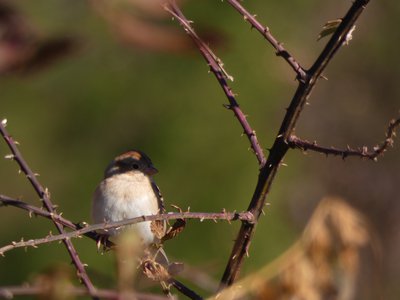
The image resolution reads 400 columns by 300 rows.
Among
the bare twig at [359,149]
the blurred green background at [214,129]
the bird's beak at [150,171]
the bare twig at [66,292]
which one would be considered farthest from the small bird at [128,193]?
the bare twig at [66,292]

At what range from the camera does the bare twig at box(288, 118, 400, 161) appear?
5.47 ft

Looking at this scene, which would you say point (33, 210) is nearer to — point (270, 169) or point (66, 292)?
point (270, 169)

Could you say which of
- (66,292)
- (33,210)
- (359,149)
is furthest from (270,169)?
(66,292)

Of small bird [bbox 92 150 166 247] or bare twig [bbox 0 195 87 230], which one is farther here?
small bird [bbox 92 150 166 247]

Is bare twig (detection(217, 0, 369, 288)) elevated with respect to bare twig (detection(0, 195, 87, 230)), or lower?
elevated

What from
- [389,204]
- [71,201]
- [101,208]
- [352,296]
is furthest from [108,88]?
[352,296]

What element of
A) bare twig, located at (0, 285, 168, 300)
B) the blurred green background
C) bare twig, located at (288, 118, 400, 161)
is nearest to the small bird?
the blurred green background

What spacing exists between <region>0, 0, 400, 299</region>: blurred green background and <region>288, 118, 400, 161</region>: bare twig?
4.25 m

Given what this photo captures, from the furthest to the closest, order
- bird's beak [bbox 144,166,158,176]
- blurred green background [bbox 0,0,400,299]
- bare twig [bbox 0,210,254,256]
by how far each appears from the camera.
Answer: blurred green background [bbox 0,0,400,299], bird's beak [bbox 144,166,158,176], bare twig [bbox 0,210,254,256]

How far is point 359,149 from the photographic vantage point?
178 cm

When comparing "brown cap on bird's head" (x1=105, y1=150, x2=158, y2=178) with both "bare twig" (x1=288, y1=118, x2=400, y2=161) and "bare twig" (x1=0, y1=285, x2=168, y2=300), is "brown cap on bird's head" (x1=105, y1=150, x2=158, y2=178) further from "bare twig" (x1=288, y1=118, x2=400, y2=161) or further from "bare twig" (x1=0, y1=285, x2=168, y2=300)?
"bare twig" (x1=0, y1=285, x2=168, y2=300)

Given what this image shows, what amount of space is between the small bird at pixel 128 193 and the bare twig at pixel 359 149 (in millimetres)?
1913

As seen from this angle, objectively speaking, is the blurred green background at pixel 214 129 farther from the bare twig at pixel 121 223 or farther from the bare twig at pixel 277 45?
the bare twig at pixel 121 223

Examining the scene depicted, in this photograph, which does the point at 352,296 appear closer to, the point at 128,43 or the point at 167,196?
the point at 128,43
